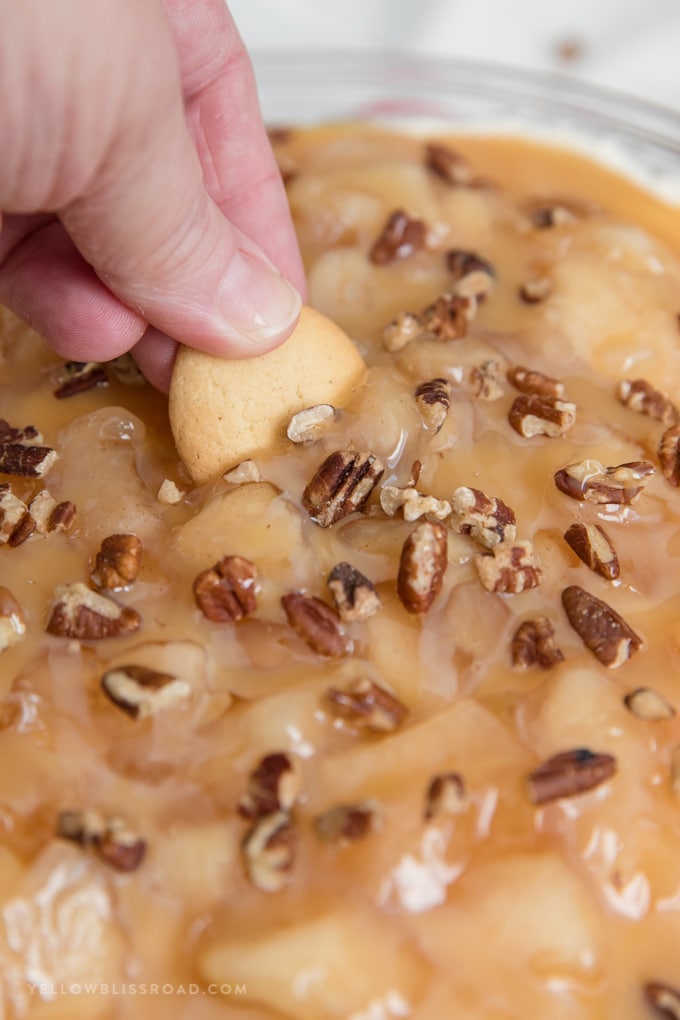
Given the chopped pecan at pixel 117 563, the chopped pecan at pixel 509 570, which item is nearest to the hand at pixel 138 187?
the chopped pecan at pixel 117 563

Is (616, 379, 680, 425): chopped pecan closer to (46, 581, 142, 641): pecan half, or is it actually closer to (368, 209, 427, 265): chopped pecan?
(368, 209, 427, 265): chopped pecan

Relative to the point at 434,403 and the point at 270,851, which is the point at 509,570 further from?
the point at 270,851

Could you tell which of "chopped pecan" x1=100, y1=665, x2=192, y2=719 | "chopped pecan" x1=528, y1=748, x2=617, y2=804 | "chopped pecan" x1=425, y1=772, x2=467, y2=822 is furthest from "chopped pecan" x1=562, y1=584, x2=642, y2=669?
"chopped pecan" x1=100, y1=665, x2=192, y2=719

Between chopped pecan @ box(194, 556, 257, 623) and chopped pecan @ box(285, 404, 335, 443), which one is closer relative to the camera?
chopped pecan @ box(194, 556, 257, 623)

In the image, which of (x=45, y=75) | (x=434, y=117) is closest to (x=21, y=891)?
(x=45, y=75)

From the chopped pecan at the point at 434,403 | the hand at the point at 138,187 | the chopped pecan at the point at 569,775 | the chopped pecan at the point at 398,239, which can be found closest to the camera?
the hand at the point at 138,187

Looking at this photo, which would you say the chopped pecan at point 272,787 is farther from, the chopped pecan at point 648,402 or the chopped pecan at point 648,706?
the chopped pecan at point 648,402

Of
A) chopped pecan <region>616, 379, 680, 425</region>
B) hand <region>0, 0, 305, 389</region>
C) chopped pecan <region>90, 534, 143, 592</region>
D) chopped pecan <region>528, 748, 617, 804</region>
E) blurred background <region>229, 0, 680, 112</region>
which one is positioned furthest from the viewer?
blurred background <region>229, 0, 680, 112</region>
